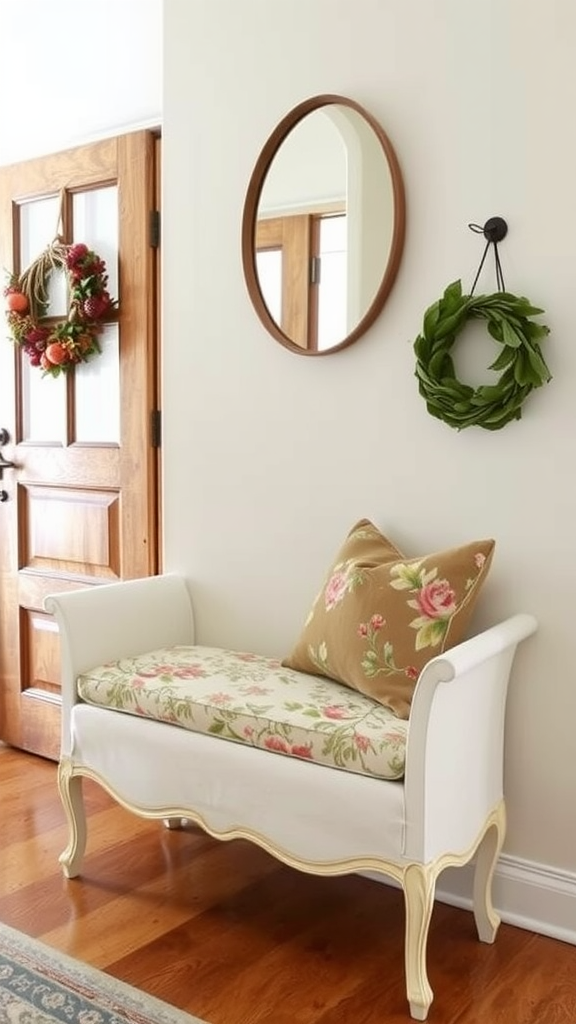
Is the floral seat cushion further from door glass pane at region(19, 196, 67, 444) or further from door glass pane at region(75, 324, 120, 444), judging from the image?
door glass pane at region(19, 196, 67, 444)

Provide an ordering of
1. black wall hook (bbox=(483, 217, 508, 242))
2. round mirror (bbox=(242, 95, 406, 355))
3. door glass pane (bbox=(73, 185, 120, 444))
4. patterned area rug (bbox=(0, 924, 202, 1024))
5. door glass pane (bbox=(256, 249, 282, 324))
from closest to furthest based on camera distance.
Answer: patterned area rug (bbox=(0, 924, 202, 1024))
black wall hook (bbox=(483, 217, 508, 242))
round mirror (bbox=(242, 95, 406, 355))
door glass pane (bbox=(256, 249, 282, 324))
door glass pane (bbox=(73, 185, 120, 444))

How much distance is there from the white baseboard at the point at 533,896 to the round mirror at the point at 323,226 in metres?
1.29

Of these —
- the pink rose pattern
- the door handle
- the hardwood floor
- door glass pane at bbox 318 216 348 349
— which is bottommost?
the hardwood floor

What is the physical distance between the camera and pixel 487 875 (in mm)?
2088

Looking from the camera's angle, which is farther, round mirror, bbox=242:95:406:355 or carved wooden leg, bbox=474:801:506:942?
round mirror, bbox=242:95:406:355

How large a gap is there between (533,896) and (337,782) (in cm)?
62

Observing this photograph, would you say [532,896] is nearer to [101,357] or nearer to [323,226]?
[323,226]

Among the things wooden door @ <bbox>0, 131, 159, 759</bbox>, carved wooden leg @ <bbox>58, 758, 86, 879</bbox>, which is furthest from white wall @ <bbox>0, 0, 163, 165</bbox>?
carved wooden leg @ <bbox>58, 758, 86, 879</bbox>

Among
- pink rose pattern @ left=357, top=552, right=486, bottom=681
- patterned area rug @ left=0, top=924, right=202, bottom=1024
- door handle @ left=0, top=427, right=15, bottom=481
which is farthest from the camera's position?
door handle @ left=0, top=427, right=15, bottom=481

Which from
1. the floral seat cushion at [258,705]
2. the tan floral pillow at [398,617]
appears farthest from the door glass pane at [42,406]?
the tan floral pillow at [398,617]

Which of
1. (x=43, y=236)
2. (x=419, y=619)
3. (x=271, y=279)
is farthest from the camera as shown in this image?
(x=43, y=236)

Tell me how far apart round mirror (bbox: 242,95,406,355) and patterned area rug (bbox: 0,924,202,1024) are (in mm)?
1486

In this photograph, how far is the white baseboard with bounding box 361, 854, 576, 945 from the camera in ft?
6.86

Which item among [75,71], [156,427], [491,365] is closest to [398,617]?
[491,365]
